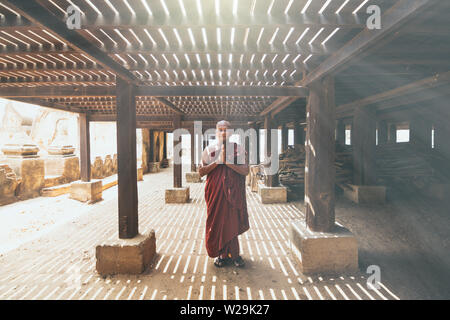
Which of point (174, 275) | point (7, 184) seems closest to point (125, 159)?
point (174, 275)

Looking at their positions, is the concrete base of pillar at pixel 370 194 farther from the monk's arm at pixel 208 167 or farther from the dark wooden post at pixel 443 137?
the monk's arm at pixel 208 167

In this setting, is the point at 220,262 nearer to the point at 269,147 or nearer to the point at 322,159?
the point at 322,159

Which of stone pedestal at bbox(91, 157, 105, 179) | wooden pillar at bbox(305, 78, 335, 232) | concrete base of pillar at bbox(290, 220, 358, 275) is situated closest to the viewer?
concrete base of pillar at bbox(290, 220, 358, 275)

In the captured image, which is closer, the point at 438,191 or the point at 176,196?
the point at 438,191

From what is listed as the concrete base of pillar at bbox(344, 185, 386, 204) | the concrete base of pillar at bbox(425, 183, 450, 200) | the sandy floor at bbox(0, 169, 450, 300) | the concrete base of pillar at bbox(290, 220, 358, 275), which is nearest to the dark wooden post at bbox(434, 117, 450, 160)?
the concrete base of pillar at bbox(425, 183, 450, 200)

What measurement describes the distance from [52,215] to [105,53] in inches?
214

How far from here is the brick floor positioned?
2.61 meters

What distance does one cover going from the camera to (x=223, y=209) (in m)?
3.14

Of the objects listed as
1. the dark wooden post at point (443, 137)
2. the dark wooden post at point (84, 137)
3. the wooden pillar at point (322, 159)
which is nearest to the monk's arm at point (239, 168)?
the wooden pillar at point (322, 159)

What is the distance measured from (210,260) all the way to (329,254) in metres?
1.67

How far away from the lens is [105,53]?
2.54 m

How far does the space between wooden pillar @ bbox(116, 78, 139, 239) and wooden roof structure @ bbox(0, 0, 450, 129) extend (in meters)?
0.26

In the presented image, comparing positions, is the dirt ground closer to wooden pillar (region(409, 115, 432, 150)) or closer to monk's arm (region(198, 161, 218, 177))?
monk's arm (region(198, 161, 218, 177))

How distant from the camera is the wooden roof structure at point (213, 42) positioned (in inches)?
69.7
